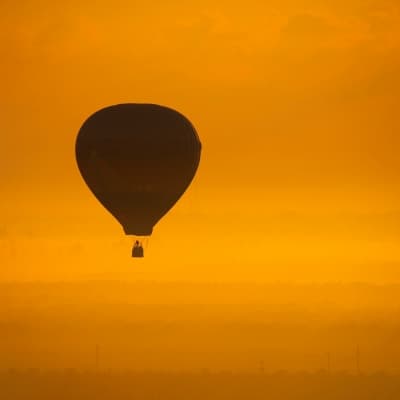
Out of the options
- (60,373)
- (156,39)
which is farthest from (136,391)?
(156,39)

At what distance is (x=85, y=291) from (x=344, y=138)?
83cm

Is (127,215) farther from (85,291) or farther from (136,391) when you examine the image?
(136,391)

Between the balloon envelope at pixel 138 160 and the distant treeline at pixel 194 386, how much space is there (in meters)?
0.40

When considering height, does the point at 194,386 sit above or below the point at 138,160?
below

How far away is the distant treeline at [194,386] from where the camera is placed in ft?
6.84

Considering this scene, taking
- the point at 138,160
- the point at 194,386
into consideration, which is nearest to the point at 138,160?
the point at 138,160

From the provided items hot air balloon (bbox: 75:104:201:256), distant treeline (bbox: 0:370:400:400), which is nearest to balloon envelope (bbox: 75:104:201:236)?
hot air balloon (bbox: 75:104:201:256)

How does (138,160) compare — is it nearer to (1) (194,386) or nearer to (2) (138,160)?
(2) (138,160)

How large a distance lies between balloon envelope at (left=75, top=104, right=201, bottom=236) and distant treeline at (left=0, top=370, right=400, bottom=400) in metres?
0.40

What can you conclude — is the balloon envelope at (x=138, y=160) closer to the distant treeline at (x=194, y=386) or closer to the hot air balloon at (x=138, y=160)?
the hot air balloon at (x=138, y=160)

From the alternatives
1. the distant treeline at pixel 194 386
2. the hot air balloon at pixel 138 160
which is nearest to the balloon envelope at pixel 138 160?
the hot air balloon at pixel 138 160

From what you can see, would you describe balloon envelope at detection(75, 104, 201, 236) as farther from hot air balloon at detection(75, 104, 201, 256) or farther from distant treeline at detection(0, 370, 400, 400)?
distant treeline at detection(0, 370, 400, 400)

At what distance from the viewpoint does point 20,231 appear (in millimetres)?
2174

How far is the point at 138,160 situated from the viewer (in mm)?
2141
